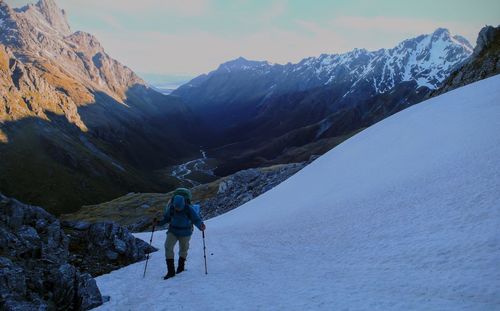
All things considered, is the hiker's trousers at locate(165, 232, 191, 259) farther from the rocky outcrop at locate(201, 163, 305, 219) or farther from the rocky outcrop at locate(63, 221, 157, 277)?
the rocky outcrop at locate(201, 163, 305, 219)

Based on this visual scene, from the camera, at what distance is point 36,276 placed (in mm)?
13734

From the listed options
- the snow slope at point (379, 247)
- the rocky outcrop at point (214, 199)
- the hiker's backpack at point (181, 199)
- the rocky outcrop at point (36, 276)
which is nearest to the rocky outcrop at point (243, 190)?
the rocky outcrop at point (214, 199)

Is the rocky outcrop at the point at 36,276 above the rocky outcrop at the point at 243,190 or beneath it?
beneath

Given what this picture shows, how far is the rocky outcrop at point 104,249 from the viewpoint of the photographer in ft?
63.8

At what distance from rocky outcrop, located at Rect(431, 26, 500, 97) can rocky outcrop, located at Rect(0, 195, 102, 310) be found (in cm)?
8730

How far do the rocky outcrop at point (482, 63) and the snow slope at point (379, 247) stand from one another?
6470cm

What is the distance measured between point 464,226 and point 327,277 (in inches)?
197

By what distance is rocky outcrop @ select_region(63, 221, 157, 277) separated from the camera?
19.4m

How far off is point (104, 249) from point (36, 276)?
741 centimetres

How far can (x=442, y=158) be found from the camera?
22.5 metres

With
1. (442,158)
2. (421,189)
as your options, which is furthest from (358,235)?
(442,158)

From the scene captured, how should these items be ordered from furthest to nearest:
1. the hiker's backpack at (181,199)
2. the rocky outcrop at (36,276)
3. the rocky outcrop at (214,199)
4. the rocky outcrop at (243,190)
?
the rocky outcrop at (214,199) → the rocky outcrop at (243,190) → the hiker's backpack at (181,199) → the rocky outcrop at (36,276)

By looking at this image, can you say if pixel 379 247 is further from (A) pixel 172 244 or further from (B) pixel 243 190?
(B) pixel 243 190

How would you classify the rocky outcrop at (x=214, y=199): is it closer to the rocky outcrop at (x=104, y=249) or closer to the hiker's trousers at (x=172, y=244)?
the rocky outcrop at (x=104, y=249)
